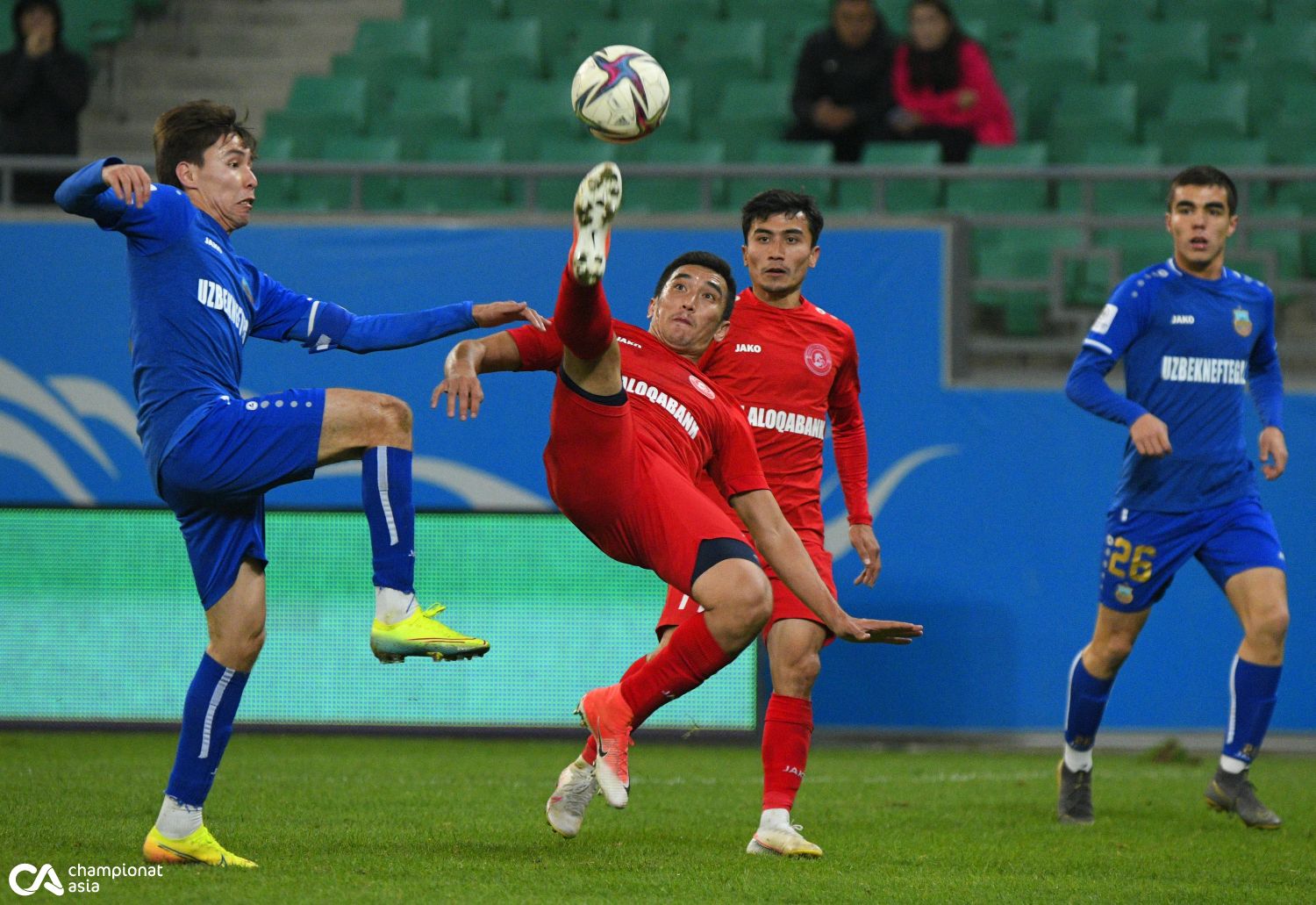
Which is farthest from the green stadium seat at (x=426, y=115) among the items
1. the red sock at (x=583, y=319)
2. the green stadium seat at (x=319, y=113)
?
the red sock at (x=583, y=319)

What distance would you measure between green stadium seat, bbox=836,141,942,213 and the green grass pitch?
3.66 metres

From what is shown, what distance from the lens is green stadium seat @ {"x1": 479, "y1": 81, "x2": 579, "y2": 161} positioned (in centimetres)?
1177

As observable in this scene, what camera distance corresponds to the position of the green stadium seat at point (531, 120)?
11.8 m

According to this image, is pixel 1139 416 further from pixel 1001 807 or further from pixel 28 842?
pixel 28 842

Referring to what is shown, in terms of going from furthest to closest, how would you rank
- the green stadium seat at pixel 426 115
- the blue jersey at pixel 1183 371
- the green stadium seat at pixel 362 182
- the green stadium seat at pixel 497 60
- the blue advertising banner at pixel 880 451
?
the green stadium seat at pixel 497 60, the green stadium seat at pixel 426 115, the green stadium seat at pixel 362 182, the blue advertising banner at pixel 880 451, the blue jersey at pixel 1183 371

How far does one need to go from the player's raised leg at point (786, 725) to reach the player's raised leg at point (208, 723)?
1.76m

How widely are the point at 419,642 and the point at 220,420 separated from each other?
88 cm

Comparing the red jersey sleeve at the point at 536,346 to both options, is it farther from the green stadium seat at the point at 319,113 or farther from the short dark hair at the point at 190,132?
the green stadium seat at the point at 319,113

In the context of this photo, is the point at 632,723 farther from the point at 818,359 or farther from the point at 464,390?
the point at 818,359

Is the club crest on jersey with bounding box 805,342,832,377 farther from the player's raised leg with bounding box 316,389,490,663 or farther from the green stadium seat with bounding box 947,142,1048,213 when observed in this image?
the green stadium seat with bounding box 947,142,1048,213

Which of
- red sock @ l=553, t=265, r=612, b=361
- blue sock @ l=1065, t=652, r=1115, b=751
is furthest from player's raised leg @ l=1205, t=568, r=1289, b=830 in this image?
red sock @ l=553, t=265, r=612, b=361

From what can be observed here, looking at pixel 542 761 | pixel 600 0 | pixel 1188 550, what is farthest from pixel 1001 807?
pixel 600 0

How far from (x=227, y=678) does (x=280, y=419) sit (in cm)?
87

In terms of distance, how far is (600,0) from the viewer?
42.1ft
